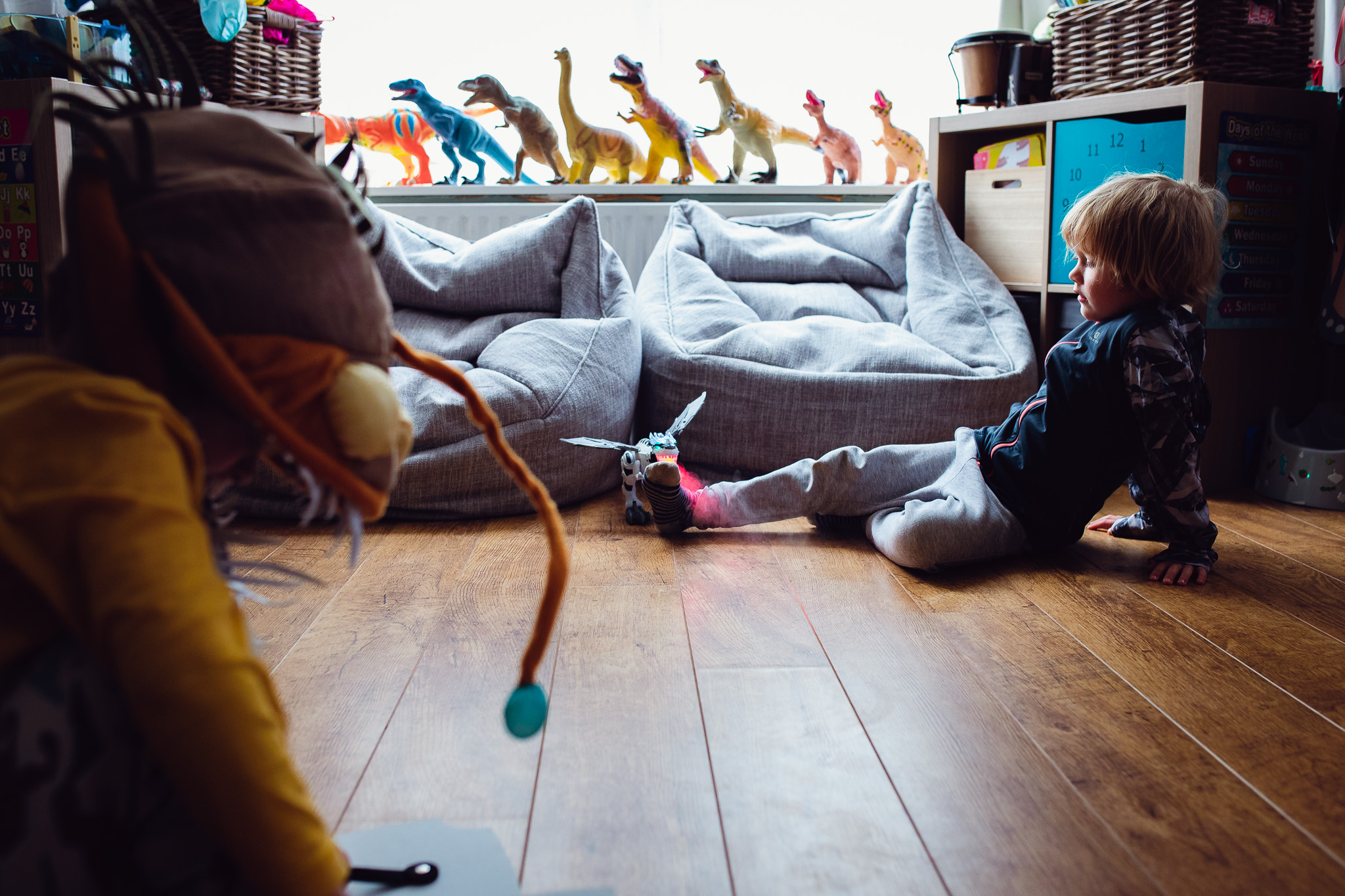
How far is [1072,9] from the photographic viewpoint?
224 centimetres

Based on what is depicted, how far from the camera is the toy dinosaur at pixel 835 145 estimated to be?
3.03m

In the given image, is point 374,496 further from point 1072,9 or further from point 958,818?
point 1072,9

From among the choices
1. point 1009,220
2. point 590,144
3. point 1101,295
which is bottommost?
point 1101,295

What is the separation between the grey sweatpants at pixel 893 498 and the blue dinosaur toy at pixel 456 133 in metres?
1.65

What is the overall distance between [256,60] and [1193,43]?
203 centimetres

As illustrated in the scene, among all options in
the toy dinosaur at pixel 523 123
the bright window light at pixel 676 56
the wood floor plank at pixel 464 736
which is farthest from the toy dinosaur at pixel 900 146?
the wood floor plank at pixel 464 736

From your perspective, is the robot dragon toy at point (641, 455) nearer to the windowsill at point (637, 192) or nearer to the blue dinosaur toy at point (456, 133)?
the windowsill at point (637, 192)

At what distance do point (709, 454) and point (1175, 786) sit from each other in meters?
1.32

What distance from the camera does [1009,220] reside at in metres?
2.52

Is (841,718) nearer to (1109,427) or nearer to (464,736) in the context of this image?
(464,736)

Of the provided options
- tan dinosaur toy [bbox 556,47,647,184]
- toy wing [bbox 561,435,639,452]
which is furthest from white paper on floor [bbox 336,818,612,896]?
tan dinosaur toy [bbox 556,47,647,184]

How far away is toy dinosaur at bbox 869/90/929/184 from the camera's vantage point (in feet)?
10.0

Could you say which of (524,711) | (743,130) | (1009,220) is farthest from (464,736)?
(743,130)

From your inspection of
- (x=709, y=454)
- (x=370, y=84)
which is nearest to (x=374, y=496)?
(x=709, y=454)
